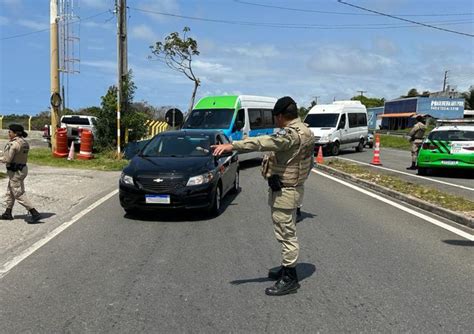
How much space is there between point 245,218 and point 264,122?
11.6 meters

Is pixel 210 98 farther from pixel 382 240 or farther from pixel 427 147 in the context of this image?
pixel 382 240

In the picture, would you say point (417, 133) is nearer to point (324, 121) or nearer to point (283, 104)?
point (324, 121)

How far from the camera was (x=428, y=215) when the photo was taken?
9.09m

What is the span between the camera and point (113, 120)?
68.6ft

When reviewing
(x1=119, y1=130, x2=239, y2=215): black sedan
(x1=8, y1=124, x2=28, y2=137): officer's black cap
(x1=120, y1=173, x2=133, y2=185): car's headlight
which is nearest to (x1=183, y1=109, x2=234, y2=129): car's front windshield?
(x1=119, y1=130, x2=239, y2=215): black sedan

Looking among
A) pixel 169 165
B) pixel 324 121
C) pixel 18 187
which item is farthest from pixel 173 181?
pixel 324 121

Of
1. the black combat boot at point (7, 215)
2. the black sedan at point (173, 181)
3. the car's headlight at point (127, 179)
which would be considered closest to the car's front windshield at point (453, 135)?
the black sedan at point (173, 181)

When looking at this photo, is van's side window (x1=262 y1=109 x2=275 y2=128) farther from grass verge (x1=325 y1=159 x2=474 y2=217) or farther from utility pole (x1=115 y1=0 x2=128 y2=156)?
utility pole (x1=115 y1=0 x2=128 y2=156)

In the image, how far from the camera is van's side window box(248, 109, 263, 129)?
61.8ft

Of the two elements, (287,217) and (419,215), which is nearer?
(287,217)

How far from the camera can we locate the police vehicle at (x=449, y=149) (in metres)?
15.0

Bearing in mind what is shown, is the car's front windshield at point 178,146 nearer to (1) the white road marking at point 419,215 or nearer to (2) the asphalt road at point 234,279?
(2) the asphalt road at point 234,279

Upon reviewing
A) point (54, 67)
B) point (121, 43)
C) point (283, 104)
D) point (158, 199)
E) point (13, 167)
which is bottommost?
point (158, 199)

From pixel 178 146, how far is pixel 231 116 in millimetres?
7822
